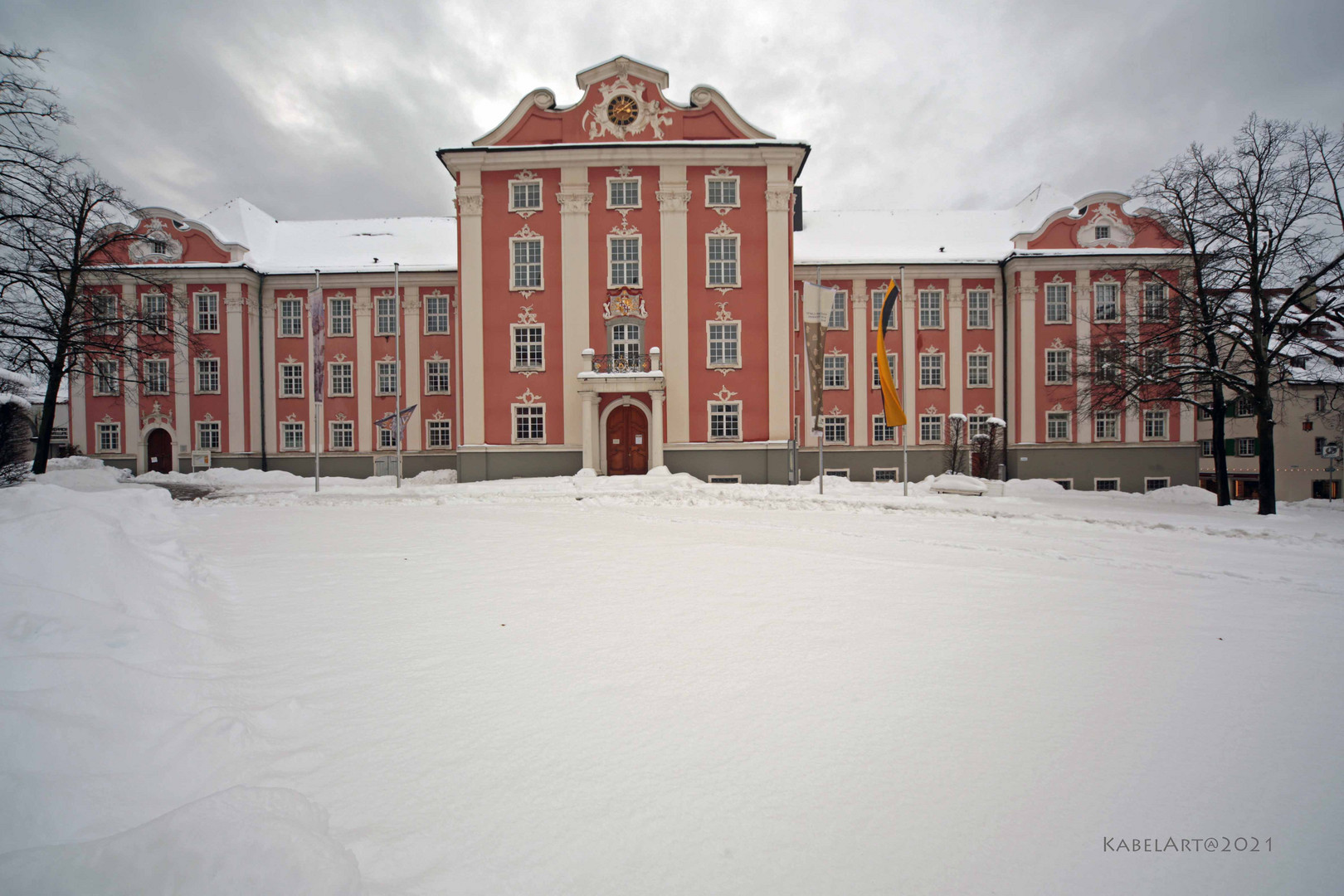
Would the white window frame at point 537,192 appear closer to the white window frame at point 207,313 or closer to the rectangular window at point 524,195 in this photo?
the rectangular window at point 524,195

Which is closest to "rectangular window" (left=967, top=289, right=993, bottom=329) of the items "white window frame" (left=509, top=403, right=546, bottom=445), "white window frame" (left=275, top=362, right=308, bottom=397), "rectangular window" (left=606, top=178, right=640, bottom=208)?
"rectangular window" (left=606, top=178, right=640, bottom=208)

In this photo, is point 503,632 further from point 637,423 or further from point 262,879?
point 637,423

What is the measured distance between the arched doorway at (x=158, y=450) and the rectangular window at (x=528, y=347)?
2163cm

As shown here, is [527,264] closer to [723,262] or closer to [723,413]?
[723,262]

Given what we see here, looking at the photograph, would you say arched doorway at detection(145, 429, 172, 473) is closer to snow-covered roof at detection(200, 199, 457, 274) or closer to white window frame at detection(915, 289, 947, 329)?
snow-covered roof at detection(200, 199, 457, 274)

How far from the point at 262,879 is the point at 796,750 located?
2633 mm

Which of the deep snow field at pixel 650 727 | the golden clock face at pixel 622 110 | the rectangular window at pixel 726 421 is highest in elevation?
the golden clock face at pixel 622 110

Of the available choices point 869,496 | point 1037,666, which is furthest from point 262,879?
point 869,496

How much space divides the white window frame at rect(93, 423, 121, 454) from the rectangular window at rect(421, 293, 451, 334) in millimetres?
17853

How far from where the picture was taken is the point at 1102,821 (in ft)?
9.55

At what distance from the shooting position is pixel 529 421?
1078 inches

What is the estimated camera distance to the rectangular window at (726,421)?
27.1 meters

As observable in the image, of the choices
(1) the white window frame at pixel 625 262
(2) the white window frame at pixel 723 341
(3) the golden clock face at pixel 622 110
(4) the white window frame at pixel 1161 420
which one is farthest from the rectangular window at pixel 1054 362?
(3) the golden clock face at pixel 622 110

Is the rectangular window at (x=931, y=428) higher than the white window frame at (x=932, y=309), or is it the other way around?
the white window frame at (x=932, y=309)
